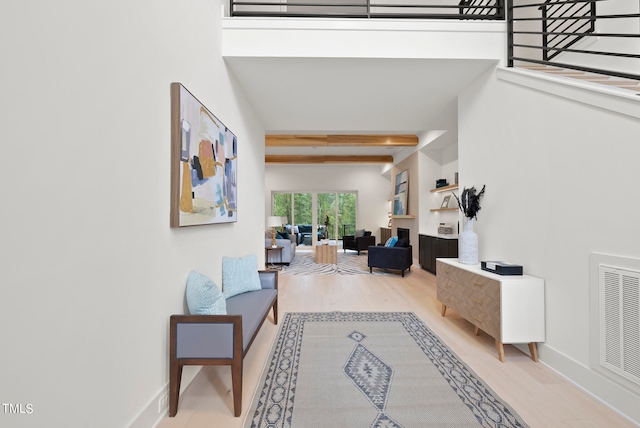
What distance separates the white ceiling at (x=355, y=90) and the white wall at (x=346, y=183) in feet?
18.5

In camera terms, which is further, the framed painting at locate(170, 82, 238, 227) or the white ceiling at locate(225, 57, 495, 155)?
the white ceiling at locate(225, 57, 495, 155)

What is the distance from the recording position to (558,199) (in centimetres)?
234

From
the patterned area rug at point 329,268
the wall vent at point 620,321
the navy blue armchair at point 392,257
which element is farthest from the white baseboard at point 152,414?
the navy blue armchair at point 392,257

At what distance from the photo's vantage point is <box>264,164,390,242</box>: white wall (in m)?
11.1

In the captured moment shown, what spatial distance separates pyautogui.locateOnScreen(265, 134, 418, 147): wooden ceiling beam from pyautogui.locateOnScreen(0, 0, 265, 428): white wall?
5013 millimetres

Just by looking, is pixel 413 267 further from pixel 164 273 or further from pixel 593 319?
pixel 164 273

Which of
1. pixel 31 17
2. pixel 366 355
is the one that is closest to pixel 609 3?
pixel 366 355

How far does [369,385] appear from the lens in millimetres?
2191

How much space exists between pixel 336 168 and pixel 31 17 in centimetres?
1025

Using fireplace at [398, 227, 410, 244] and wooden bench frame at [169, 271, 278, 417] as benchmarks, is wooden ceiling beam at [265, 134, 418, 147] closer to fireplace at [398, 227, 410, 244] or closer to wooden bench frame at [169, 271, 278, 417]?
fireplace at [398, 227, 410, 244]

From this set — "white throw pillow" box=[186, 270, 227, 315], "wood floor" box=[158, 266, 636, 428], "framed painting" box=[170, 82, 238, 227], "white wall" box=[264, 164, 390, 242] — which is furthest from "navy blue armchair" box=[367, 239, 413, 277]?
"white throw pillow" box=[186, 270, 227, 315]

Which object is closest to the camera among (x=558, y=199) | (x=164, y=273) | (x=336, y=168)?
(x=164, y=273)

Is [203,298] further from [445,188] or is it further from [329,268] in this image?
[445,188]

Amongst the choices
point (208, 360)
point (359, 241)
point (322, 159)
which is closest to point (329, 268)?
point (359, 241)
